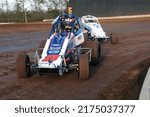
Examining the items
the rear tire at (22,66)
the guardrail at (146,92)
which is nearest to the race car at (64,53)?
the rear tire at (22,66)

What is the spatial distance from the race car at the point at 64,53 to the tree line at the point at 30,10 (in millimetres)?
34032

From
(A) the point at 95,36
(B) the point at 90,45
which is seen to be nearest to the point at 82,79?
(B) the point at 90,45

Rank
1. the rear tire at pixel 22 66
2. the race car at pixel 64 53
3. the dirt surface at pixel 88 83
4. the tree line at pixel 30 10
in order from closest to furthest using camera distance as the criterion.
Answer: the dirt surface at pixel 88 83 < the race car at pixel 64 53 < the rear tire at pixel 22 66 < the tree line at pixel 30 10

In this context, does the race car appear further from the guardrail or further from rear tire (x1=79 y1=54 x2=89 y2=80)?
the guardrail

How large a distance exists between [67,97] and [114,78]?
2.11 metres

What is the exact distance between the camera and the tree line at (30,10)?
47.1 m

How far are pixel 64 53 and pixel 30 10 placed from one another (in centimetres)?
4117

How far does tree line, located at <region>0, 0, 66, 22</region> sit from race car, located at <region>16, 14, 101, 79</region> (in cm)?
3403

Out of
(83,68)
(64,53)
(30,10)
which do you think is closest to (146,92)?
(83,68)

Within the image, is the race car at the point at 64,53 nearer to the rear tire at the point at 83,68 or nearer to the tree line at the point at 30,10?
the rear tire at the point at 83,68

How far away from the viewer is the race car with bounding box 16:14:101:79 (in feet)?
31.4

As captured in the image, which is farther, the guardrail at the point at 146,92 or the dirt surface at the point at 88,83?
the dirt surface at the point at 88,83

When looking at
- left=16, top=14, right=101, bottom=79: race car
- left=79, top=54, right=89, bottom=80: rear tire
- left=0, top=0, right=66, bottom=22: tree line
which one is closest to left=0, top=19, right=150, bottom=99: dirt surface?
left=79, top=54, right=89, bottom=80: rear tire

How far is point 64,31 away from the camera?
11523mm
